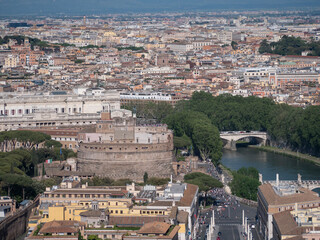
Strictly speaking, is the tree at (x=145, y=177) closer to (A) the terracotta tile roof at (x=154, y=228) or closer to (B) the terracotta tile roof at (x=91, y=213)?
(B) the terracotta tile roof at (x=91, y=213)

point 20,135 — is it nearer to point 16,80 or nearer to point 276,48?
point 16,80

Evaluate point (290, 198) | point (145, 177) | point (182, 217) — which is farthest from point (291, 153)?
point (182, 217)

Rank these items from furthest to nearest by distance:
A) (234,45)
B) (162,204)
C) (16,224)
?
(234,45) → (16,224) → (162,204)

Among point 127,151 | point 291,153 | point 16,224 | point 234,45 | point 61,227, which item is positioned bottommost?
point 234,45

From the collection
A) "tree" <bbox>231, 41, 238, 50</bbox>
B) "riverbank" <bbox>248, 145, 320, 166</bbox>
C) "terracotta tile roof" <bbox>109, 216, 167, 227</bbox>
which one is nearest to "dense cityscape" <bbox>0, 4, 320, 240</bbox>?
"terracotta tile roof" <bbox>109, 216, 167, 227</bbox>

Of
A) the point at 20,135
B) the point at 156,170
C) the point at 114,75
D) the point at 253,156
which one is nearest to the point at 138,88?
the point at 114,75

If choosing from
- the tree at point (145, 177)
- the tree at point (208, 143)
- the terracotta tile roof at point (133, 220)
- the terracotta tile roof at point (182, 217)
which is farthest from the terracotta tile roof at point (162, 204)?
the tree at point (208, 143)

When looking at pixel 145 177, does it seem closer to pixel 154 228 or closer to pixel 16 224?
pixel 16 224
